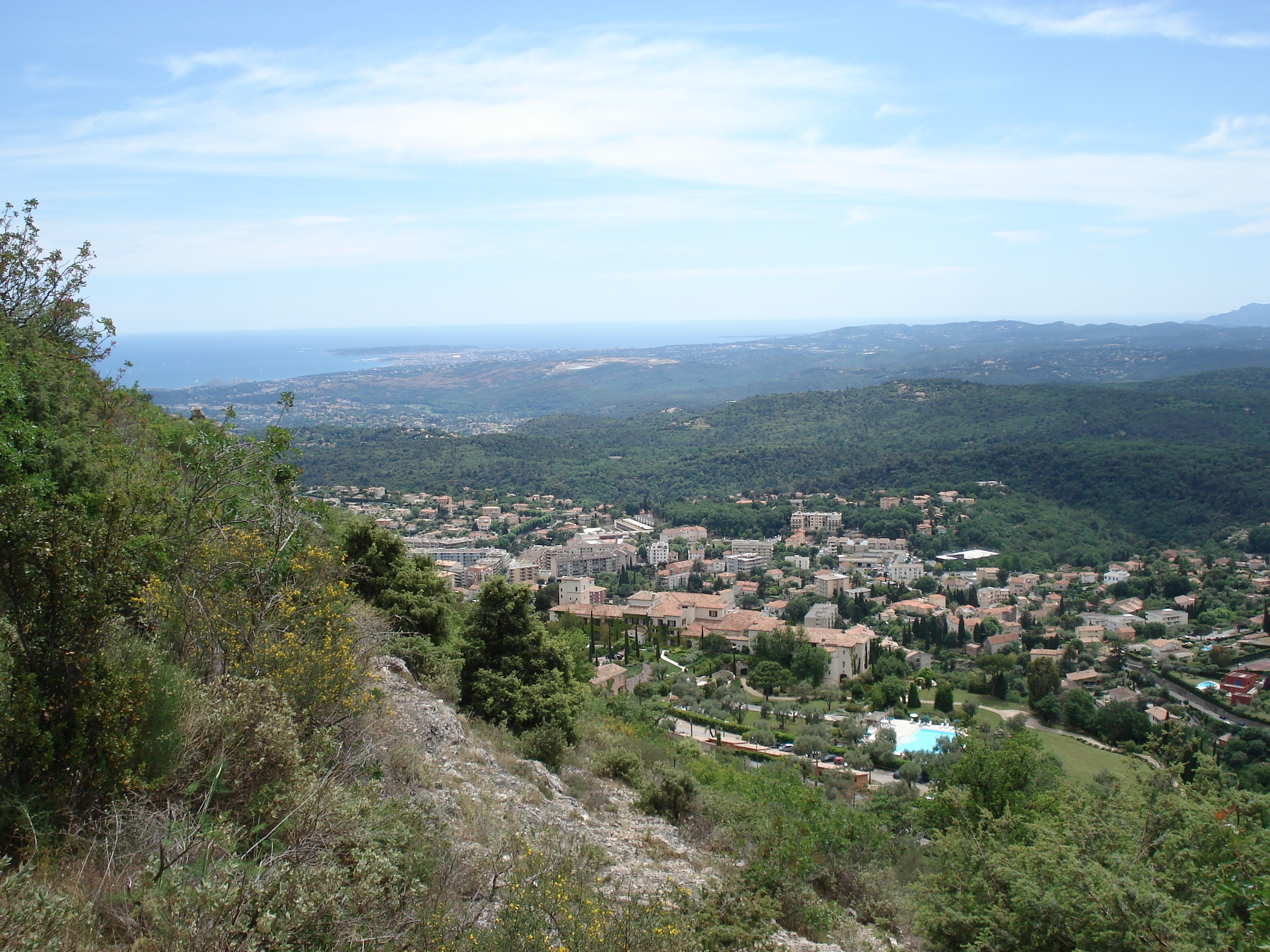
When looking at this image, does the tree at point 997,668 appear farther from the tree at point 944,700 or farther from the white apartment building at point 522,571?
the white apartment building at point 522,571

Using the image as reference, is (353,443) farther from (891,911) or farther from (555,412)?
(891,911)

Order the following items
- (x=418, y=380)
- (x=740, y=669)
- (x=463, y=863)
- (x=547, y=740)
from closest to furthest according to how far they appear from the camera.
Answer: (x=463, y=863)
(x=547, y=740)
(x=740, y=669)
(x=418, y=380)

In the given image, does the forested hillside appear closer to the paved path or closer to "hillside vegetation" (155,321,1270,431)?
"hillside vegetation" (155,321,1270,431)

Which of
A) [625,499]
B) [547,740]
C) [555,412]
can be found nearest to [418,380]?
[555,412]

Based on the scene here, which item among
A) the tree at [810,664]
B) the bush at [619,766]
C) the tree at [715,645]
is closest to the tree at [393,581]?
the bush at [619,766]

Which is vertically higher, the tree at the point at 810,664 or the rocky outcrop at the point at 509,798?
the rocky outcrop at the point at 509,798

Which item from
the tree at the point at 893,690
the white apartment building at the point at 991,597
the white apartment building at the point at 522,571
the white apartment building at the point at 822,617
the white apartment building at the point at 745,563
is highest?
the white apartment building at the point at 522,571
